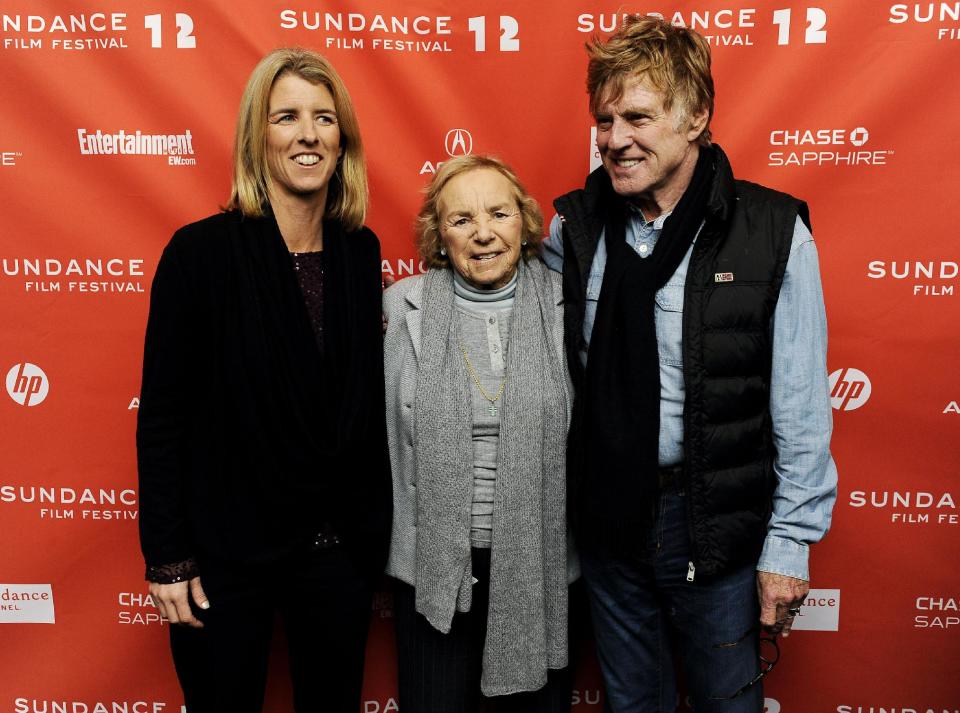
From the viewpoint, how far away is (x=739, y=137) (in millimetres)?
1782

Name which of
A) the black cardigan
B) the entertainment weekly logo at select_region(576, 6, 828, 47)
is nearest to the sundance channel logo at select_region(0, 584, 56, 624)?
the black cardigan

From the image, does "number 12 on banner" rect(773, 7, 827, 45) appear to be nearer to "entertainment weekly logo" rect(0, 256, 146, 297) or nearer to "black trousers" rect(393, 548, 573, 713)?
"black trousers" rect(393, 548, 573, 713)

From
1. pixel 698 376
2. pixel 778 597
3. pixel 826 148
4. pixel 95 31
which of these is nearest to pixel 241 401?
pixel 698 376

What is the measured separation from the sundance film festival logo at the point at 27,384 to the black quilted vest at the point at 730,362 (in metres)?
1.63

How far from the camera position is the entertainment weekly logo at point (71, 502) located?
1.94 m

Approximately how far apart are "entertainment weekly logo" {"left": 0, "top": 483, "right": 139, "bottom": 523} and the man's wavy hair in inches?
61.9

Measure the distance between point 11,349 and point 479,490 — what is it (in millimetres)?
1346

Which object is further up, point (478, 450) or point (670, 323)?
point (670, 323)

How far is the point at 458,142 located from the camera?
1831mm

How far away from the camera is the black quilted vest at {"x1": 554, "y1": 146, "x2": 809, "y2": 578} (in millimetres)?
1239

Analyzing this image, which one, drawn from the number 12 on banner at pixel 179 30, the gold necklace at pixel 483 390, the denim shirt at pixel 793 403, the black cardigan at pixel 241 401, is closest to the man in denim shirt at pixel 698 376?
the denim shirt at pixel 793 403

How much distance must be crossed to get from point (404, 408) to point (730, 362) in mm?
597

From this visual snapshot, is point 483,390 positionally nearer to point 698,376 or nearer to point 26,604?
point 698,376

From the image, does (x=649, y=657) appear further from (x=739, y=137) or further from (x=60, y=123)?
(x=60, y=123)
